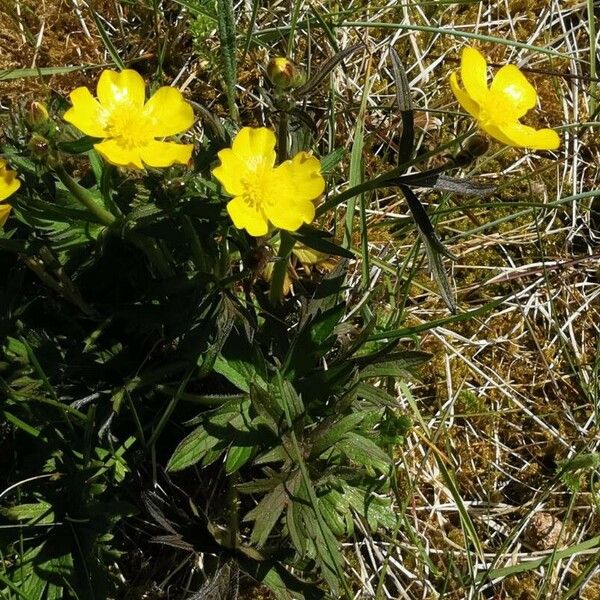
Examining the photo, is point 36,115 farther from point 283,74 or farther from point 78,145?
point 283,74

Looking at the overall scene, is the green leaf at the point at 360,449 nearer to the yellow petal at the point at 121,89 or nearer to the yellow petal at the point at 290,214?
the yellow petal at the point at 290,214

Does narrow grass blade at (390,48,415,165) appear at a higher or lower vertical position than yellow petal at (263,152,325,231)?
higher

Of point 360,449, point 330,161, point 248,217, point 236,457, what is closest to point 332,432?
point 360,449

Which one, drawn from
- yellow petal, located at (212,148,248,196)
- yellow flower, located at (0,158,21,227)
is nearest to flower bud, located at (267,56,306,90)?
yellow petal, located at (212,148,248,196)

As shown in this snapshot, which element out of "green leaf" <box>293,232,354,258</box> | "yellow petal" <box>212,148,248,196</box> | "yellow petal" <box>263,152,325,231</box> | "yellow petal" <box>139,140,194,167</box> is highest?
"yellow petal" <box>139,140,194,167</box>

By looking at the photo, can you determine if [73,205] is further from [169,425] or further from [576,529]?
[576,529]

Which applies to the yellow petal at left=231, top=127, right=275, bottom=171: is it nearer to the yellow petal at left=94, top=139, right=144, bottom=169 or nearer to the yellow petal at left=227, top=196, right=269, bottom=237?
the yellow petal at left=227, top=196, right=269, bottom=237

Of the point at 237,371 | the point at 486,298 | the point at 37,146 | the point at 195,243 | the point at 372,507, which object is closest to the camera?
the point at 37,146
